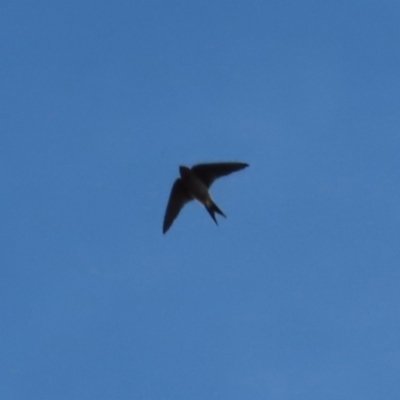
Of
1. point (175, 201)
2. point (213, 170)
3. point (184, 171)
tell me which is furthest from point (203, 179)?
point (175, 201)

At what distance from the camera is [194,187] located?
3847 centimetres

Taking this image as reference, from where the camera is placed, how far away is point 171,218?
39.2m

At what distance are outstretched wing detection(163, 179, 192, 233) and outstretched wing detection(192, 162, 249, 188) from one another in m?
0.53

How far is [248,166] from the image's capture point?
38.3m

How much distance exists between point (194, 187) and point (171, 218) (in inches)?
42.2

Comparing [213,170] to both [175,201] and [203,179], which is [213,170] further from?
[175,201]

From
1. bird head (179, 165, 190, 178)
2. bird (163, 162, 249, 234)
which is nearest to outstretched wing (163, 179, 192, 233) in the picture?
bird (163, 162, 249, 234)

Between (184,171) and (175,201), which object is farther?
(175,201)

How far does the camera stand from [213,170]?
38312 mm

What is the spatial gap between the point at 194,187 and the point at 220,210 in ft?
2.28

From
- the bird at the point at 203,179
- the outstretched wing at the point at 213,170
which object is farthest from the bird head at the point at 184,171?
the outstretched wing at the point at 213,170

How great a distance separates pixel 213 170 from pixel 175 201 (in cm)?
122

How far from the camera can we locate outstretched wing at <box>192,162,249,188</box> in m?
38.2

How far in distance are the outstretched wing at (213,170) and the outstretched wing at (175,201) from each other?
1.73 ft
